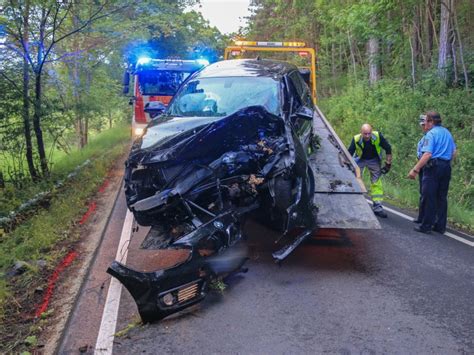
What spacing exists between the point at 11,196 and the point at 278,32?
66.7 ft

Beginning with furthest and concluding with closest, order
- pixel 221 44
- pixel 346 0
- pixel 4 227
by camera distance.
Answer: pixel 221 44, pixel 346 0, pixel 4 227

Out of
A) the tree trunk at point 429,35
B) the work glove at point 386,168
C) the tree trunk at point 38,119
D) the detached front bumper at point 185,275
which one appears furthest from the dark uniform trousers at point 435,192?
the tree trunk at point 429,35

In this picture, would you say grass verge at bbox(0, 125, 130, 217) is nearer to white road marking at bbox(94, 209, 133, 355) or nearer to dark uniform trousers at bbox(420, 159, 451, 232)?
white road marking at bbox(94, 209, 133, 355)

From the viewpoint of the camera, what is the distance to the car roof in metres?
6.65

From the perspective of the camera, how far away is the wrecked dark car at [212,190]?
4164mm

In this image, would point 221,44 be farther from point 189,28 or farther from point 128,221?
point 128,221

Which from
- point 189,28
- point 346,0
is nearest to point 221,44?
point 189,28

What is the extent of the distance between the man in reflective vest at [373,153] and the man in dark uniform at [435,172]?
1.13 metres

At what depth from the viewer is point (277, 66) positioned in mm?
7137

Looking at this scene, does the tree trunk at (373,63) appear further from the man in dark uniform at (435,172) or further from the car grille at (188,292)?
the car grille at (188,292)

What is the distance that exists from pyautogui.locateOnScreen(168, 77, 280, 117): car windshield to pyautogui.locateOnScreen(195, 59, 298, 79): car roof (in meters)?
0.16

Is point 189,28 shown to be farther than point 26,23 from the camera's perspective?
Yes

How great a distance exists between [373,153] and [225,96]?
10.1 ft

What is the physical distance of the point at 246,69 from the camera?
22.4ft
